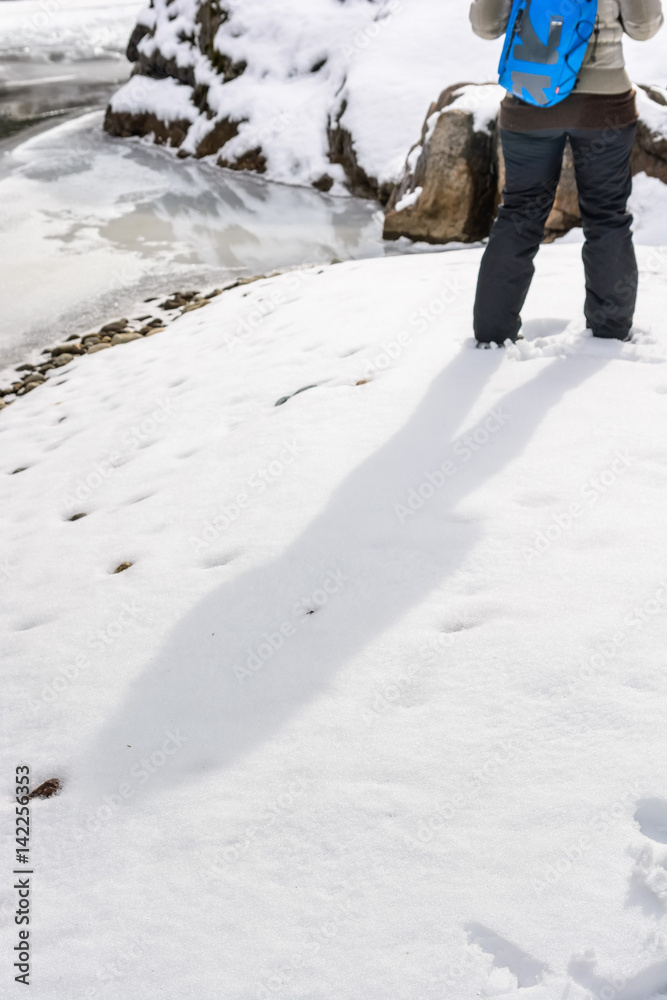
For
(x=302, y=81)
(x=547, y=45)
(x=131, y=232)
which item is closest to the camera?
(x=547, y=45)

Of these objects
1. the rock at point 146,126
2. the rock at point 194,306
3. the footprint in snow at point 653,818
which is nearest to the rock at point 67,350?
the rock at point 194,306

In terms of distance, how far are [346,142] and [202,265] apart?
350 cm

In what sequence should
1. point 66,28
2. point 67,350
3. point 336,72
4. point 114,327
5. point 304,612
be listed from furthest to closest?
point 66,28 < point 336,72 < point 114,327 < point 67,350 < point 304,612

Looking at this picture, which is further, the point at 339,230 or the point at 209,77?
the point at 209,77

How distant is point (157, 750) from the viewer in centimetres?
196

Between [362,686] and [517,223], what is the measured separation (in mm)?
2044

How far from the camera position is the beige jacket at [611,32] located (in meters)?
2.75

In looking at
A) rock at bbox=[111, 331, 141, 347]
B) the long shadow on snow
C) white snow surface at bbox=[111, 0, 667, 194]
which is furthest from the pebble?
white snow surface at bbox=[111, 0, 667, 194]

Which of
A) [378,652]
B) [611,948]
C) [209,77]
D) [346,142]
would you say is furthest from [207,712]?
[209,77]

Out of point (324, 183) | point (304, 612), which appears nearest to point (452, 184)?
point (324, 183)

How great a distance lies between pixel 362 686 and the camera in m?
1.96

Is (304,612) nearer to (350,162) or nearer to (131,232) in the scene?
(131,232)

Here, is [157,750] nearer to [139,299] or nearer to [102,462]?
[102,462]

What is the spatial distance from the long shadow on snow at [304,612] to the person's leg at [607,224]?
0.63 metres
